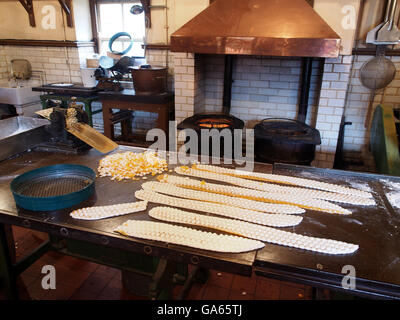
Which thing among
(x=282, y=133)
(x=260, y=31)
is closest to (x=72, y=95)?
(x=260, y=31)

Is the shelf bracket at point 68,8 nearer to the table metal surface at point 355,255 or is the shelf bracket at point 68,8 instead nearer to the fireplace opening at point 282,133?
the fireplace opening at point 282,133

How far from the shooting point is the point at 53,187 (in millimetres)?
2035

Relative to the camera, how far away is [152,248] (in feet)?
5.17

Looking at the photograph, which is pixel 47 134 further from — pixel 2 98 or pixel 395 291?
pixel 2 98

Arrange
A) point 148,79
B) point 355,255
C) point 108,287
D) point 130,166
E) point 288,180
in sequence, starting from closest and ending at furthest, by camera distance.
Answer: point 355,255 < point 288,180 < point 130,166 < point 108,287 < point 148,79

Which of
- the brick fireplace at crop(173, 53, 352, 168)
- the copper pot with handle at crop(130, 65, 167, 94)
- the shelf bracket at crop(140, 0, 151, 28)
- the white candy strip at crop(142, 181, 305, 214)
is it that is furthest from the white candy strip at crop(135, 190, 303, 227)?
the shelf bracket at crop(140, 0, 151, 28)

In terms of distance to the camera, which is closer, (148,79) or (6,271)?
(6,271)

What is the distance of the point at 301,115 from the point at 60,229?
12.1 feet

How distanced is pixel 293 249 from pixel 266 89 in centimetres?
352

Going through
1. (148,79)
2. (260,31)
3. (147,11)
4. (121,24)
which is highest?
(147,11)

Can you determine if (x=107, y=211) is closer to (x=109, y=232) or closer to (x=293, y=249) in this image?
(x=109, y=232)

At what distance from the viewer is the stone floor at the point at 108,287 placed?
256 centimetres

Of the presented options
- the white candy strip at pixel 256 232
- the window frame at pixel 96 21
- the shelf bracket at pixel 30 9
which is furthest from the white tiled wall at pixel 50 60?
the white candy strip at pixel 256 232

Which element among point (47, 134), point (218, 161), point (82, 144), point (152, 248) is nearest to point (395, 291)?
point (152, 248)
